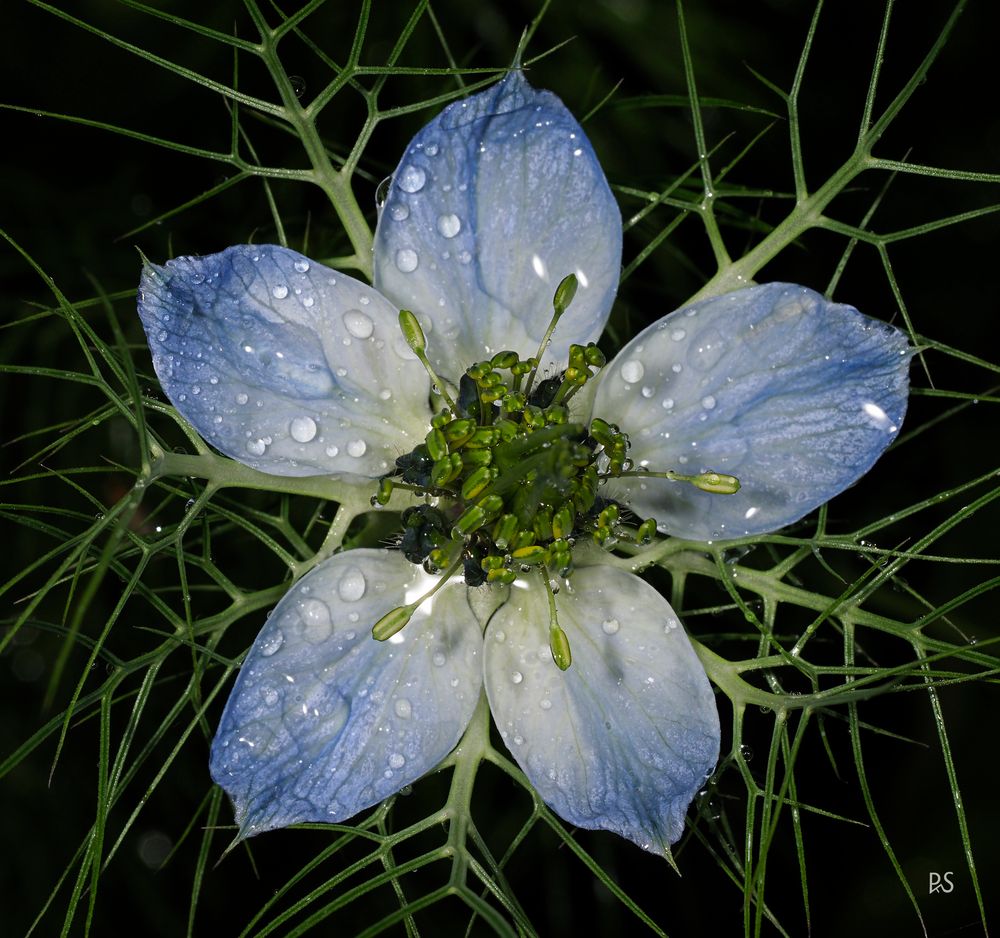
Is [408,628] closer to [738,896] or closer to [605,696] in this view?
[605,696]

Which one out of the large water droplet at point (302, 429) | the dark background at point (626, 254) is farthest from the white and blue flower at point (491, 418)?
the dark background at point (626, 254)

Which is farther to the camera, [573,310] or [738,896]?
[738,896]

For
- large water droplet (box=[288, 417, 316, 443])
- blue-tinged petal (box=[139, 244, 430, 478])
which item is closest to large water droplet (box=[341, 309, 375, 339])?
blue-tinged petal (box=[139, 244, 430, 478])

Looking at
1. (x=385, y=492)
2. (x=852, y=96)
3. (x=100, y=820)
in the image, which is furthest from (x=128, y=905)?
(x=852, y=96)

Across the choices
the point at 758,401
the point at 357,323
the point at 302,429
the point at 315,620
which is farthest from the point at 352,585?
the point at 758,401

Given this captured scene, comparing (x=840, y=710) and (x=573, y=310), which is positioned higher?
(x=573, y=310)

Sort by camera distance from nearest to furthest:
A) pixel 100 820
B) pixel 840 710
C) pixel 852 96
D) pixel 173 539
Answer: pixel 100 820, pixel 173 539, pixel 840 710, pixel 852 96
